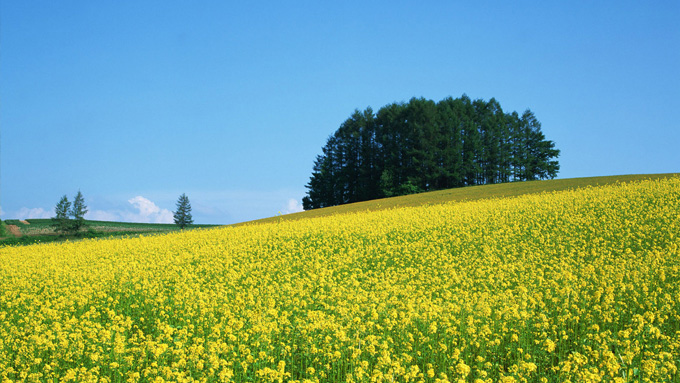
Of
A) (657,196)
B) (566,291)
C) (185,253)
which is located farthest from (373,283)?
(657,196)

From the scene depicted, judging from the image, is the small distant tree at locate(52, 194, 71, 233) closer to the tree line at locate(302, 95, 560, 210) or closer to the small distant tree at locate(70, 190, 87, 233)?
the small distant tree at locate(70, 190, 87, 233)

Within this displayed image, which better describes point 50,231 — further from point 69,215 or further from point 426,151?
point 426,151

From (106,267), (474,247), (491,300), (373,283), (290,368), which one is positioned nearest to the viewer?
(290,368)

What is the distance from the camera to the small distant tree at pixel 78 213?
4856 cm

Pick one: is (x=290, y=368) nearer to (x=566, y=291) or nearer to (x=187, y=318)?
(x=187, y=318)

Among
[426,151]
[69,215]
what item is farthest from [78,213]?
[426,151]

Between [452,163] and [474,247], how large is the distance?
44.5 metres

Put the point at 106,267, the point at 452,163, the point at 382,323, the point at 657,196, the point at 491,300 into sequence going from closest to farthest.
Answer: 1. the point at 382,323
2. the point at 491,300
3. the point at 106,267
4. the point at 657,196
5. the point at 452,163

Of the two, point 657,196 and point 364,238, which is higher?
point 657,196

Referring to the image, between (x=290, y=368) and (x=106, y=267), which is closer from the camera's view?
(x=290, y=368)

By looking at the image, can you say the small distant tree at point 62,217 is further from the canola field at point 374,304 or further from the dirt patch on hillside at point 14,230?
the canola field at point 374,304

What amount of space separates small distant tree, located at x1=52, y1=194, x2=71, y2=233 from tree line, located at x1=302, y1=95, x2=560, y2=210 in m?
32.7

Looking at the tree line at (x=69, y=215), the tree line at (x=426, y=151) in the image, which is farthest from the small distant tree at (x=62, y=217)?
the tree line at (x=426, y=151)

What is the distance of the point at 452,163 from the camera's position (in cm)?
5722
